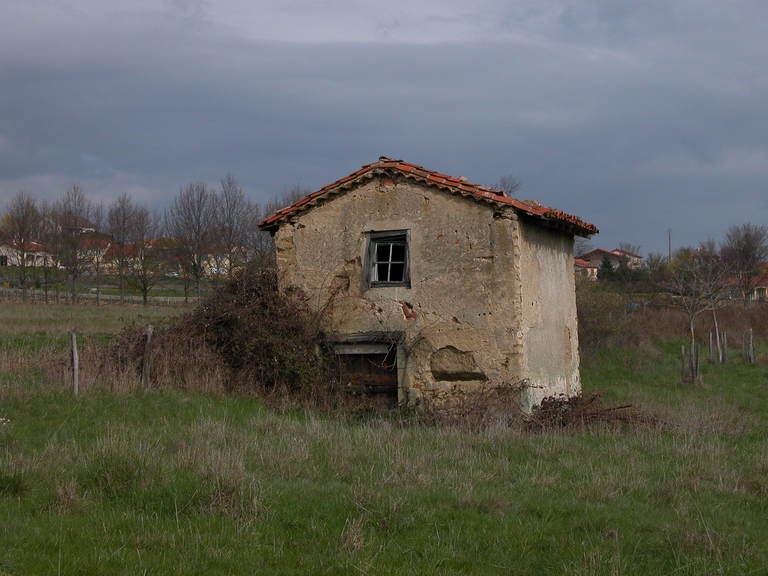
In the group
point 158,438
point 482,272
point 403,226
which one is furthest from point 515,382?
point 158,438

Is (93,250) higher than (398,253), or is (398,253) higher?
(93,250)

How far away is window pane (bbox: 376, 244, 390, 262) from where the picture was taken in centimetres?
1427

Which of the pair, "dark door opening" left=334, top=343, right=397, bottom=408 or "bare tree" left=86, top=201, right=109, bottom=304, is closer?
"dark door opening" left=334, top=343, right=397, bottom=408

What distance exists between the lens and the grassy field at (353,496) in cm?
542

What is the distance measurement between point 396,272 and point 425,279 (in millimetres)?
666

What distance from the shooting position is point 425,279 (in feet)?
45.2

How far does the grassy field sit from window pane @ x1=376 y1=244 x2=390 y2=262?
3870mm

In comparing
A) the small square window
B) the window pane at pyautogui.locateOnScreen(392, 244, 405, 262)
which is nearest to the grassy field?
the small square window

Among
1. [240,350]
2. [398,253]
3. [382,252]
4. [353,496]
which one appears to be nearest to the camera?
[353,496]

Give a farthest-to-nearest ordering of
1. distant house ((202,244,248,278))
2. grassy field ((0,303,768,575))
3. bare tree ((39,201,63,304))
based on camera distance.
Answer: bare tree ((39,201,63,304)) < distant house ((202,244,248,278)) < grassy field ((0,303,768,575))

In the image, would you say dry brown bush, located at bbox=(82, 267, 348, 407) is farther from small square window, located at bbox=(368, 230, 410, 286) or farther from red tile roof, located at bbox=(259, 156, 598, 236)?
red tile roof, located at bbox=(259, 156, 598, 236)

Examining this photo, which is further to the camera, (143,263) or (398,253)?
(143,263)

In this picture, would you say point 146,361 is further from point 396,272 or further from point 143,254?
point 143,254

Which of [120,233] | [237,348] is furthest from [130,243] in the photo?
[237,348]
